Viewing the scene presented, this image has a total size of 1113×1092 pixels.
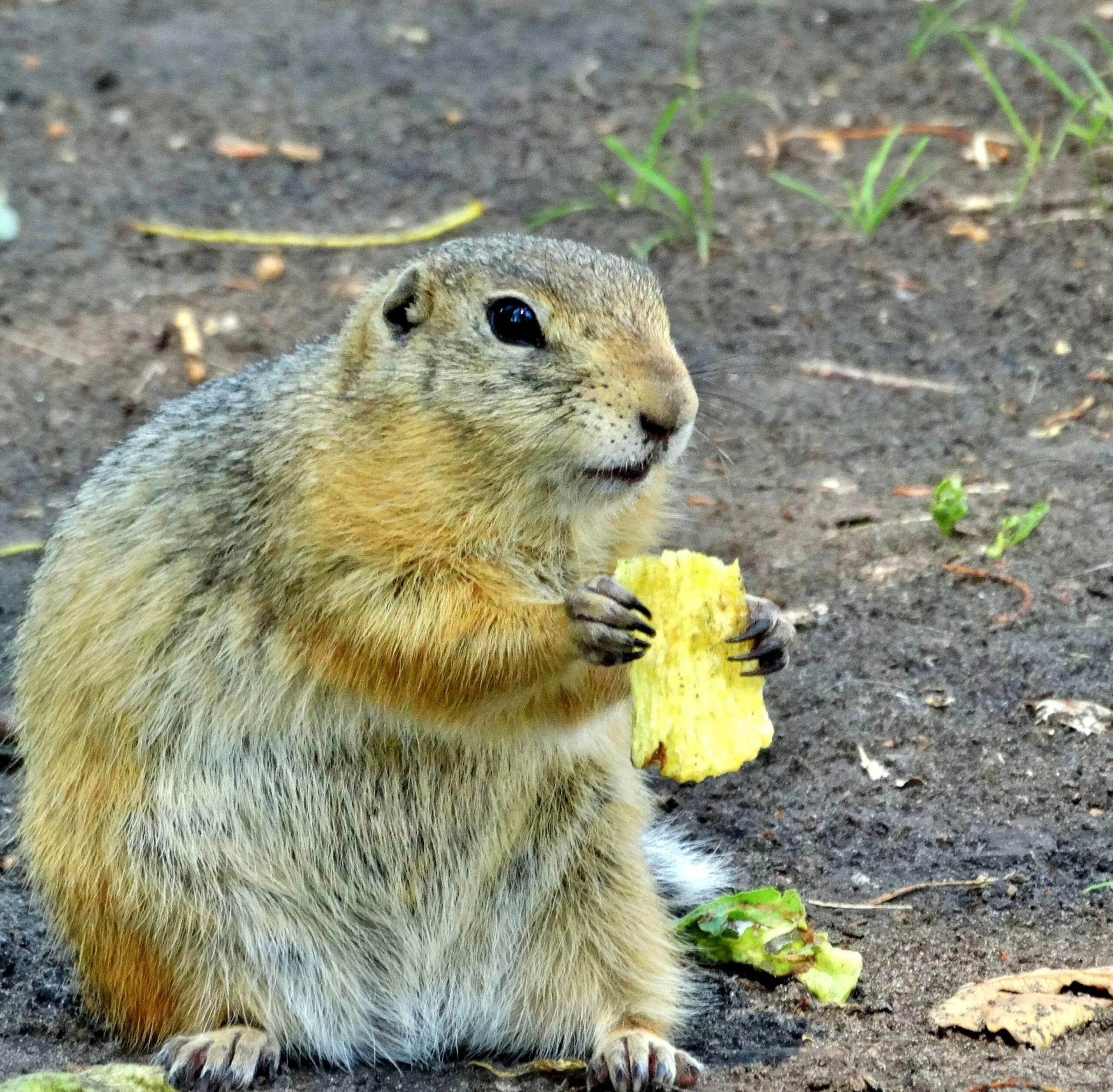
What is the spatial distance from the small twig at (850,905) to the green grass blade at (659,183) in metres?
4.25

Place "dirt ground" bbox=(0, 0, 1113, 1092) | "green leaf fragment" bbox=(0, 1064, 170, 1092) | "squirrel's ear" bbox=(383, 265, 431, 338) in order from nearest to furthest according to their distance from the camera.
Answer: "green leaf fragment" bbox=(0, 1064, 170, 1092), "squirrel's ear" bbox=(383, 265, 431, 338), "dirt ground" bbox=(0, 0, 1113, 1092)

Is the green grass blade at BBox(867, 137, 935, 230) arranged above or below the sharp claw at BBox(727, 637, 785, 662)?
below

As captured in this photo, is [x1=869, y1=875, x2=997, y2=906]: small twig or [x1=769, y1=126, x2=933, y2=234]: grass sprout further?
[x1=769, y1=126, x2=933, y2=234]: grass sprout

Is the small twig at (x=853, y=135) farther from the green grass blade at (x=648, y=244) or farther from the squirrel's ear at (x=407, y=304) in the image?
the squirrel's ear at (x=407, y=304)

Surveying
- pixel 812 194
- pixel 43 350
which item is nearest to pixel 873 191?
pixel 812 194

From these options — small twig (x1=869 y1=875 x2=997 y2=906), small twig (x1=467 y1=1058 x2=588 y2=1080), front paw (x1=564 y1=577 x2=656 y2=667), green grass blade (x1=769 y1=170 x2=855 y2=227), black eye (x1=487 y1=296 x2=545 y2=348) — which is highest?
black eye (x1=487 y1=296 x2=545 y2=348)

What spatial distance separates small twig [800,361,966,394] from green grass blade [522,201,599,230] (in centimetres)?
155

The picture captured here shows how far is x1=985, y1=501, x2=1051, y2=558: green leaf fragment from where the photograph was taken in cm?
591

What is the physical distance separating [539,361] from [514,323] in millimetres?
168

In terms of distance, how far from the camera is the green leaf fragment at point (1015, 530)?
591 centimetres

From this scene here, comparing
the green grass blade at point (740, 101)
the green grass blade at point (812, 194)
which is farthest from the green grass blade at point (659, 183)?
the green grass blade at point (740, 101)

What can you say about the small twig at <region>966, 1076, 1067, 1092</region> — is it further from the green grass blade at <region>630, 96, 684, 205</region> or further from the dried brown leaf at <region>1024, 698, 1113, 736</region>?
the green grass blade at <region>630, 96, 684, 205</region>

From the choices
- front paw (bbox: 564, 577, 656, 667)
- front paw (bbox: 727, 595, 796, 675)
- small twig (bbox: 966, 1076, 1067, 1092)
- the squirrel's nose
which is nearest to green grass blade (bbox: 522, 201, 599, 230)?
front paw (bbox: 727, 595, 796, 675)

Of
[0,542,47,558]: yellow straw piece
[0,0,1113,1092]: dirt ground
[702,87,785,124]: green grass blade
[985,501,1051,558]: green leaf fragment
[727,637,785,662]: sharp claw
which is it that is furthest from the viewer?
[702,87,785,124]: green grass blade
